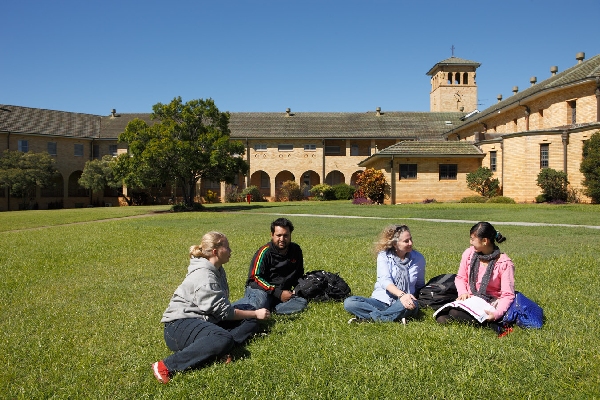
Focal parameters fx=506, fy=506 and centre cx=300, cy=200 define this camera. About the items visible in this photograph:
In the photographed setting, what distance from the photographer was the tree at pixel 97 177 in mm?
46750

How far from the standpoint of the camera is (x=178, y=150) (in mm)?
30844

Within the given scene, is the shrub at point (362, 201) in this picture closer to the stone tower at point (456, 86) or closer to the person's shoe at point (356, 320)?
the person's shoe at point (356, 320)

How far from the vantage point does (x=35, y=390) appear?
416 cm

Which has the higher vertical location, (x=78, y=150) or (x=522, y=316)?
(x=78, y=150)

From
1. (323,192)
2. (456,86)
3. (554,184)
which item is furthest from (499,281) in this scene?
(456,86)

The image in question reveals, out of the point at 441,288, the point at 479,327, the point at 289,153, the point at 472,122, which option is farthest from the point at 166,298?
the point at 289,153

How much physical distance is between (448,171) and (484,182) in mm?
2662

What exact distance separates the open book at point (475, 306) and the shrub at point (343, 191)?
41.4m

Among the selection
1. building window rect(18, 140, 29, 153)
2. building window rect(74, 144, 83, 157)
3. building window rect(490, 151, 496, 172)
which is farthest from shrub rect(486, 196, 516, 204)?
building window rect(18, 140, 29, 153)

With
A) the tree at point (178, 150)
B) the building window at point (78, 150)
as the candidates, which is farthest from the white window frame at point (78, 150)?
the tree at point (178, 150)

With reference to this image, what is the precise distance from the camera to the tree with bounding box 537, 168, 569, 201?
94.9 ft

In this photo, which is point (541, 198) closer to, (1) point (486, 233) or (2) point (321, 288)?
(2) point (321, 288)

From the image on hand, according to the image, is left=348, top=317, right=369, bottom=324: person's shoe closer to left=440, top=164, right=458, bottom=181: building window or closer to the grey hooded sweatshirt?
the grey hooded sweatshirt

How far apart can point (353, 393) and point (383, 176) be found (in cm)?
3185
